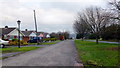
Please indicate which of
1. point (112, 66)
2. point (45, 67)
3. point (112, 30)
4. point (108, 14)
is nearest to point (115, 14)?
point (108, 14)

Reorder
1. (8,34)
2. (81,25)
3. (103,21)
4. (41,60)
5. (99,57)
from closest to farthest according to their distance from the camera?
(41,60) → (99,57) → (103,21) → (8,34) → (81,25)

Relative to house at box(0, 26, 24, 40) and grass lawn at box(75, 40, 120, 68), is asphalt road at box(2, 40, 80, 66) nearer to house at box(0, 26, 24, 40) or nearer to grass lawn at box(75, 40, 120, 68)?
grass lawn at box(75, 40, 120, 68)

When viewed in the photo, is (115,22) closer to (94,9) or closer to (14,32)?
(94,9)

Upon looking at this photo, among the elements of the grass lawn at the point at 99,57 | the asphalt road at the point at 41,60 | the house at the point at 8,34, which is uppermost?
the house at the point at 8,34

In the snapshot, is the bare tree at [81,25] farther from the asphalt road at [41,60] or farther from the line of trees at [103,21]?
the asphalt road at [41,60]

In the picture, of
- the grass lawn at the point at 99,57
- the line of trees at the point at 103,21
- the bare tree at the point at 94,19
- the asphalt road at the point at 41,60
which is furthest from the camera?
the bare tree at the point at 94,19

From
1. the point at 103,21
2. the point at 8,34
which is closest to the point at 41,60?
the point at 103,21

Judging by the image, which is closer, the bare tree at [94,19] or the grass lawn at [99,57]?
the grass lawn at [99,57]

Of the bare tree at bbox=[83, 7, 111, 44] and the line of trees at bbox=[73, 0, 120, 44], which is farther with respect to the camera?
the bare tree at bbox=[83, 7, 111, 44]

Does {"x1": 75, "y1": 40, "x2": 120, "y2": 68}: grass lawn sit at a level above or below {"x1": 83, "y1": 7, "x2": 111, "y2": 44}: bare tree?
below

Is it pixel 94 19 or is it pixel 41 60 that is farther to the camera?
pixel 94 19

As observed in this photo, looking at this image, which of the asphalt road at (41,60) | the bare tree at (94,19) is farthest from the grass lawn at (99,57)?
the bare tree at (94,19)

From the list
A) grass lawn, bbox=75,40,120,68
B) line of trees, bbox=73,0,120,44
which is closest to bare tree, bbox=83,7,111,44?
line of trees, bbox=73,0,120,44

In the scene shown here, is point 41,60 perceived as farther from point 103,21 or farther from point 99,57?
point 103,21
